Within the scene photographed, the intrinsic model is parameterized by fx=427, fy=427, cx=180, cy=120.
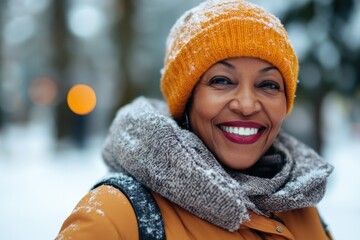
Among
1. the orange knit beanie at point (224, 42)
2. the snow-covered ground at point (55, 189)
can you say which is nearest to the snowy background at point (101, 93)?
the snow-covered ground at point (55, 189)

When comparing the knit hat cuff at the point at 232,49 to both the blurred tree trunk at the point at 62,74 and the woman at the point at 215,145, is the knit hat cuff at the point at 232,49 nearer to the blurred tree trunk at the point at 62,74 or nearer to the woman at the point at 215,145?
the woman at the point at 215,145

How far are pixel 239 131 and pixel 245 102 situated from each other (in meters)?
0.13

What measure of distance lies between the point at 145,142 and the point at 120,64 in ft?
31.4

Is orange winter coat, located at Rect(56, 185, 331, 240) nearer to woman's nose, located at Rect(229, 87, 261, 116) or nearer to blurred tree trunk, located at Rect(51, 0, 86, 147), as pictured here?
woman's nose, located at Rect(229, 87, 261, 116)

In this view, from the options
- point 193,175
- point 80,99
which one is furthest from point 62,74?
point 193,175

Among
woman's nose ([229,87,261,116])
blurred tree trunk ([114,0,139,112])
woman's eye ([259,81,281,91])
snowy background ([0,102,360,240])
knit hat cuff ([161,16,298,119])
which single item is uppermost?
knit hat cuff ([161,16,298,119])

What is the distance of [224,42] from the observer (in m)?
1.64

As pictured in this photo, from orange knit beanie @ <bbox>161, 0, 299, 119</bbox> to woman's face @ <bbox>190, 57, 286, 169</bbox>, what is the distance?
0.04 metres

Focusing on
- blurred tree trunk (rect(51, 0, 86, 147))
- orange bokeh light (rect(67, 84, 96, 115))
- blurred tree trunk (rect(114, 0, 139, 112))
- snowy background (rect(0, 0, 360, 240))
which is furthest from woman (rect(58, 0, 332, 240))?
orange bokeh light (rect(67, 84, 96, 115))

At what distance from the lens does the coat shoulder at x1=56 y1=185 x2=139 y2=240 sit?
1.37 metres

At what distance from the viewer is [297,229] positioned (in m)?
1.80

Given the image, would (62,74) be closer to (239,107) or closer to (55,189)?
(55,189)

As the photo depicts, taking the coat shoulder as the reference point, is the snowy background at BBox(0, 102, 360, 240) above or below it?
below

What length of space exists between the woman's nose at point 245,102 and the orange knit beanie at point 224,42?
14 cm
